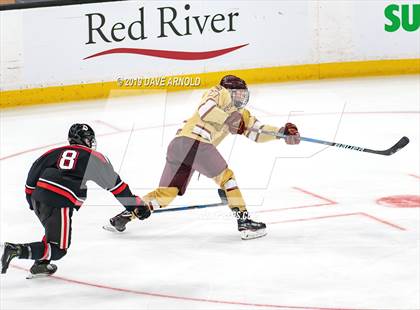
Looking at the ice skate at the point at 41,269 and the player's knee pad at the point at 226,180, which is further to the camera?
the player's knee pad at the point at 226,180

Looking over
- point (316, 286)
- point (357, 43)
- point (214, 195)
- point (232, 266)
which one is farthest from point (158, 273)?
point (357, 43)

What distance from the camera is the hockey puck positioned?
8211mm

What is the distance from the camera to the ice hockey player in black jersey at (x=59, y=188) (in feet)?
21.3

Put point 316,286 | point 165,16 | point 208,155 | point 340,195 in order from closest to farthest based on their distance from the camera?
point 316,286, point 208,155, point 340,195, point 165,16

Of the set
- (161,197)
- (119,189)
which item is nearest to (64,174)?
(119,189)

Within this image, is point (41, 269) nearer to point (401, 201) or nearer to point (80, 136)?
point (80, 136)

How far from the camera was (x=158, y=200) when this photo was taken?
7543mm

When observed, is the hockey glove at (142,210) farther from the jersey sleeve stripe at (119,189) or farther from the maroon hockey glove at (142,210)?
the jersey sleeve stripe at (119,189)

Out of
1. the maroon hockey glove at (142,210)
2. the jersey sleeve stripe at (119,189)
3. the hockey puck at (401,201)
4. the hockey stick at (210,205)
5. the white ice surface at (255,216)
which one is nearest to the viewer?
the white ice surface at (255,216)

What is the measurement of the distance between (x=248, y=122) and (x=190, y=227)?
2.74 ft

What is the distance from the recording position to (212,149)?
7469 millimetres

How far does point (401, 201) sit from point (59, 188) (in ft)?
9.56

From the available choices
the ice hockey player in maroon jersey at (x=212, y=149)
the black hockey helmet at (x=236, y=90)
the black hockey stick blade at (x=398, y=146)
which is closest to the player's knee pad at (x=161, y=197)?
the ice hockey player in maroon jersey at (x=212, y=149)

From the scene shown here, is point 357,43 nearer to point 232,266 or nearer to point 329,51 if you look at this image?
point 329,51
